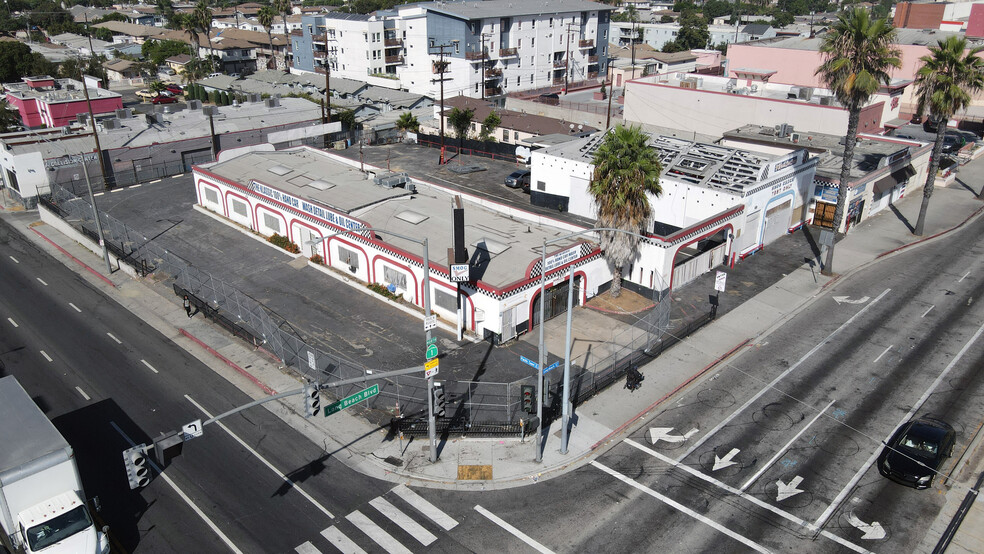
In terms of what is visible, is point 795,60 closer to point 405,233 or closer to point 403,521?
point 405,233

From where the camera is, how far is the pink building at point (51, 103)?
7531cm

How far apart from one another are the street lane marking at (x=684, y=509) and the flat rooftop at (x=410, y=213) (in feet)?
38.2

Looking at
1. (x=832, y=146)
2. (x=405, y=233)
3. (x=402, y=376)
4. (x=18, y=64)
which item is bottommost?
(x=402, y=376)

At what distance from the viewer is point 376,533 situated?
23.3 metres

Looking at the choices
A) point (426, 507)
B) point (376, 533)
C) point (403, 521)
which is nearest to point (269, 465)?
point (376, 533)

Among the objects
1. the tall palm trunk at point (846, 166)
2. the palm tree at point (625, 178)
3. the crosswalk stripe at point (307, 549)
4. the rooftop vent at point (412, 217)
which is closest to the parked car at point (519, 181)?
the rooftop vent at point (412, 217)

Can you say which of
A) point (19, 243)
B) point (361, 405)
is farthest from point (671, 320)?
point (19, 243)

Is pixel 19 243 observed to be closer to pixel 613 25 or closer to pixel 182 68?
pixel 182 68

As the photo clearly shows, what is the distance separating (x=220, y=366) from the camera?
34.1 meters

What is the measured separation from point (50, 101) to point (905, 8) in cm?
14667

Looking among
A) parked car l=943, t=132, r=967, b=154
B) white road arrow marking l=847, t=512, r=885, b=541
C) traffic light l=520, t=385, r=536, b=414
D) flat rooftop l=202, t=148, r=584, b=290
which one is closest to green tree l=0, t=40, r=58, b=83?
flat rooftop l=202, t=148, r=584, b=290

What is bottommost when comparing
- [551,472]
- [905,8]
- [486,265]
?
[551,472]

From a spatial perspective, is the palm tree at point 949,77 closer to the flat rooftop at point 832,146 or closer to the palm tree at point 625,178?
the flat rooftop at point 832,146

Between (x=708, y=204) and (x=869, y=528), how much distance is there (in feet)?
Answer: 85.1
